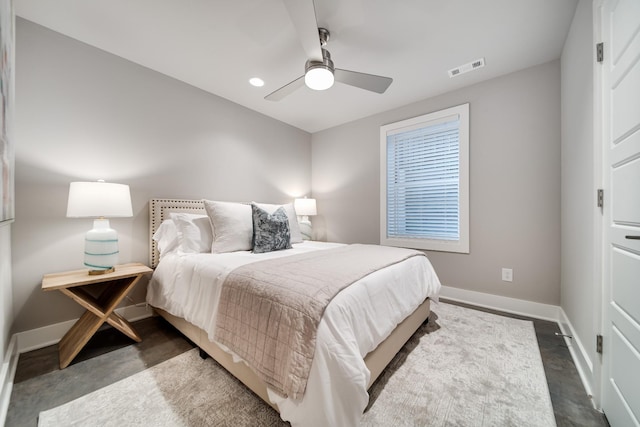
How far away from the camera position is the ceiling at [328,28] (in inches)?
66.7

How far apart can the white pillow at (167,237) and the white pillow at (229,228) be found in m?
0.33

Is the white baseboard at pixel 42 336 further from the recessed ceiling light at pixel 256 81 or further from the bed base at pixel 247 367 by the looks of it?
the recessed ceiling light at pixel 256 81

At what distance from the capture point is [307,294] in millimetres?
1105

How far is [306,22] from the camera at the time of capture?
1.42m

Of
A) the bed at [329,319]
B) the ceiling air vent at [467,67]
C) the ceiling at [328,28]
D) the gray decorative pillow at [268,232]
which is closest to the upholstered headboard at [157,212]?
the bed at [329,319]

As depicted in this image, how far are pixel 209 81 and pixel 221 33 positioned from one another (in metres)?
0.83

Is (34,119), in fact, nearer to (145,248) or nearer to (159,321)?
(145,248)

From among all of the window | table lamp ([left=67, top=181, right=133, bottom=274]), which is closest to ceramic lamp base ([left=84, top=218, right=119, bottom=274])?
table lamp ([left=67, top=181, right=133, bottom=274])

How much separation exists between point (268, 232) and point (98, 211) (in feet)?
4.24

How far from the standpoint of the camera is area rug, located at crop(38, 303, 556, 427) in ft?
3.87

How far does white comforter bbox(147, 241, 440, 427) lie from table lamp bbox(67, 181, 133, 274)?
41 centimetres

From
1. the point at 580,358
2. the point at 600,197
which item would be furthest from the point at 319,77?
the point at 580,358

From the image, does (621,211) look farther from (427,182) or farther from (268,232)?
(268,232)

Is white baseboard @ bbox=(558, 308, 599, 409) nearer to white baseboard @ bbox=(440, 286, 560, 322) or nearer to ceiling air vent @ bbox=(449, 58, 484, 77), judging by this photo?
white baseboard @ bbox=(440, 286, 560, 322)
